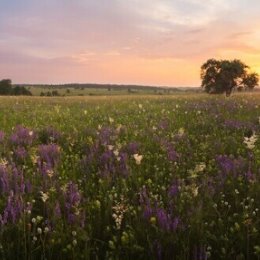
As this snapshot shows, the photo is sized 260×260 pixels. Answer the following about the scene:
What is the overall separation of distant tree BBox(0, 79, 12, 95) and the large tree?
226 ft

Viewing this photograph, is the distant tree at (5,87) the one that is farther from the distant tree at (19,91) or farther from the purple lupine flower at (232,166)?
the purple lupine flower at (232,166)

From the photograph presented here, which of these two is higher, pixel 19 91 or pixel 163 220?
pixel 19 91

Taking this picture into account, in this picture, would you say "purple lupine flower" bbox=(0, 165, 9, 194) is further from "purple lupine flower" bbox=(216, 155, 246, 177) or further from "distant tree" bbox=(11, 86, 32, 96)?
"distant tree" bbox=(11, 86, 32, 96)

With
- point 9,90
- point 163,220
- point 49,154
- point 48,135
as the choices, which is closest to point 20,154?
point 49,154

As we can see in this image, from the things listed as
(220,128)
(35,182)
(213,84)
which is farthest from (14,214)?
(213,84)

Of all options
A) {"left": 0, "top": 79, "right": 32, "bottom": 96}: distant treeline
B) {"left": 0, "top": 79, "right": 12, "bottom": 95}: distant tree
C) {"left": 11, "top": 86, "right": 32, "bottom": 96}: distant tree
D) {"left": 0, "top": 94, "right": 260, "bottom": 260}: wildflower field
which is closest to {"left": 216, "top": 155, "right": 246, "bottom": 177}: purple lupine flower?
{"left": 0, "top": 94, "right": 260, "bottom": 260}: wildflower field

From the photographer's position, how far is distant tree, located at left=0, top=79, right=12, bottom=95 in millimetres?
123000

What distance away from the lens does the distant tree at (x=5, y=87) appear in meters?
123

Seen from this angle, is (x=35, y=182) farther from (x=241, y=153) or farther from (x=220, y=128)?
(x=220, y=128)

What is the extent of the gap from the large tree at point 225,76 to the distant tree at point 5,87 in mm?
68987

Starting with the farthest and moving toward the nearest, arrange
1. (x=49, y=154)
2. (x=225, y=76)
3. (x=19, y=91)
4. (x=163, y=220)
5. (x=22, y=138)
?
(x=19, y=91) → (x=225, y=76) → (x=22, y=138) → (x=49, y=154) → (x=163, y=220)

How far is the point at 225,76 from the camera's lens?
69000mm

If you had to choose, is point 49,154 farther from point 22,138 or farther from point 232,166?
point 232,166

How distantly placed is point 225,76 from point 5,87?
76.3 m
